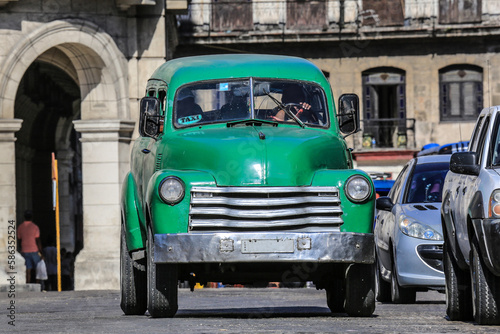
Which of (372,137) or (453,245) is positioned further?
(372,137)

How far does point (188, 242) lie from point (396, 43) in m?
36.3

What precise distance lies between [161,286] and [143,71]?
16.1 metres

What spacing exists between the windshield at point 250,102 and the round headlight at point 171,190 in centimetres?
131

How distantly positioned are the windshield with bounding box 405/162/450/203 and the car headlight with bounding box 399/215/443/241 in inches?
27.7

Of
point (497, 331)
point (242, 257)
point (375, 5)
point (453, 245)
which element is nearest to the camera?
point (497, 331)

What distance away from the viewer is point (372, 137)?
158 feet

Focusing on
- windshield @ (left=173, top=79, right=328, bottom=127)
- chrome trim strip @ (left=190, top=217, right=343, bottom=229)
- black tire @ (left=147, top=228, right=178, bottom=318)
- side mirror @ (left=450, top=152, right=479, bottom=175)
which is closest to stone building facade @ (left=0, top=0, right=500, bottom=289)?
windshield @ (left=173, top=79, right=328, bottom=127)

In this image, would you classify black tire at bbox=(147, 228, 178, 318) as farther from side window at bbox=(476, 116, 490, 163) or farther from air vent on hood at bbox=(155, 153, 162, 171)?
side window at bbox=(476, 116, 490, 163)

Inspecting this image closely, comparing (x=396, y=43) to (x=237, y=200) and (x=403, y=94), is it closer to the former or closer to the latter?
(x=403, y=94)

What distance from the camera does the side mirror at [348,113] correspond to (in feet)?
43.9

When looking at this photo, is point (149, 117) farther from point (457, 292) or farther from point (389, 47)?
point (389, 47)

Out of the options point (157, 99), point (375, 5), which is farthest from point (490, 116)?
point (375, 5)

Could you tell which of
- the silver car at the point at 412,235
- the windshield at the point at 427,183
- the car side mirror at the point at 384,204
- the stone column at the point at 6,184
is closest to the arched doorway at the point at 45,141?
the stone column at the point at 6,184

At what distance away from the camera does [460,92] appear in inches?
1884
